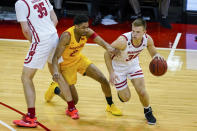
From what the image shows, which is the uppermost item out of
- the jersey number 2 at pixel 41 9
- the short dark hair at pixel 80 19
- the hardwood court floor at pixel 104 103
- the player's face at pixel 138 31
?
the jersey number 2 at pixel 41 9

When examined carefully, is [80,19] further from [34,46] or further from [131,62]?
[131,62]

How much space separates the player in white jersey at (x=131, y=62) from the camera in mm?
5684

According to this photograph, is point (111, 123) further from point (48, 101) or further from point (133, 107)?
point (48, 101)

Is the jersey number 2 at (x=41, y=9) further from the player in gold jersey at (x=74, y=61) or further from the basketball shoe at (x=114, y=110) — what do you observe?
the basketball shoe at (x=114, y=110)

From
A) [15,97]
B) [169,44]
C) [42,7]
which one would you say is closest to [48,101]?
[15,97]

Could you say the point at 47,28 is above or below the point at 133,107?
above

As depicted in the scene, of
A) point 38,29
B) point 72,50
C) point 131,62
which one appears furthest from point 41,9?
point 131,62

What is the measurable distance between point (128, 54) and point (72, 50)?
738 mm

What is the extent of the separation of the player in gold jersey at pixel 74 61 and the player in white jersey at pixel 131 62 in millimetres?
198

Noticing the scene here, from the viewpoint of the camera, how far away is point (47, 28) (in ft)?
18.9

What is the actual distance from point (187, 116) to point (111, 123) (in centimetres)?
107

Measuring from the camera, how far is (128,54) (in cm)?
592

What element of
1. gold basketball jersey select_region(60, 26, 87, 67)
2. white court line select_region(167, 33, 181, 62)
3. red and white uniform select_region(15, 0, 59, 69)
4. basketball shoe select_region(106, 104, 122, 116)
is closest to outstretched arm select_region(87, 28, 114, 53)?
gold basketball jersey select_region(60, 26, 87, 67)

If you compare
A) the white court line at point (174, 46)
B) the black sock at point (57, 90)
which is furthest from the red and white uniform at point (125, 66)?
the white court line at point (174, 46)
